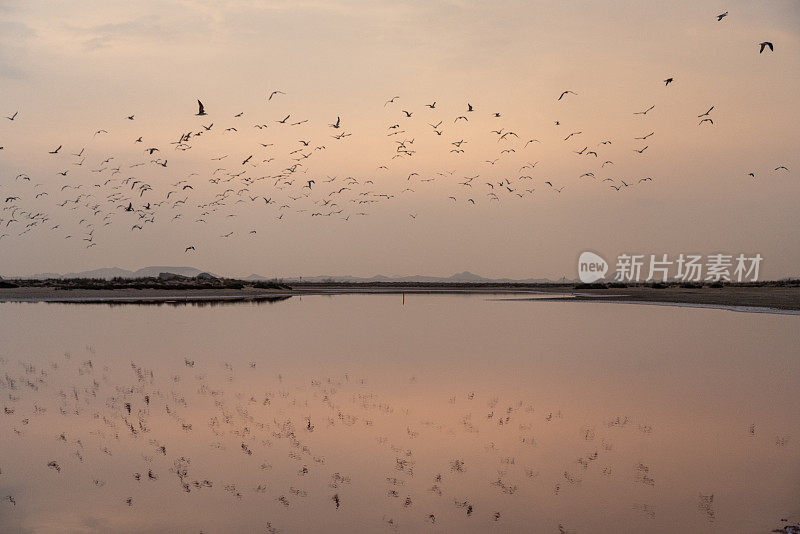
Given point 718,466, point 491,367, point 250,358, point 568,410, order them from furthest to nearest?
point 250,358 < point 491,367 < point 568,410 < point 718,466

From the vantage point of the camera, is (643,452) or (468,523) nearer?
(468,523)

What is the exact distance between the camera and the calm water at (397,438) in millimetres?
12727

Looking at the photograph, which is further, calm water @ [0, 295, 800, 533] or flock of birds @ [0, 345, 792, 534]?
flock of birds @ [0, 345, 792, 534]

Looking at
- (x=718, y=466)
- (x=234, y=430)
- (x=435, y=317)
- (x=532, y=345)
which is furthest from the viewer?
(x=435, y=317)

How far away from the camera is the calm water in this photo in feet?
41.8

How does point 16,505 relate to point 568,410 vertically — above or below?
below

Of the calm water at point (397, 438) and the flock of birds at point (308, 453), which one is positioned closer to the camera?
the calm water at point (397, 438)

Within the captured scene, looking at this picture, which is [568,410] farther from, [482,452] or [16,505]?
[16,505]

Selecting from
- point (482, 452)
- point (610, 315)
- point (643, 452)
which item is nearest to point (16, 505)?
point (482, 452)

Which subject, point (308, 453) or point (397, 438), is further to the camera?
point (397, 438)

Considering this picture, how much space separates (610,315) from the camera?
67.8 meters

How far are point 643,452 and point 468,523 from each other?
6.09 m

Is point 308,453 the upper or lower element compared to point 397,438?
lower

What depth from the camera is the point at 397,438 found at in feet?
58.8
